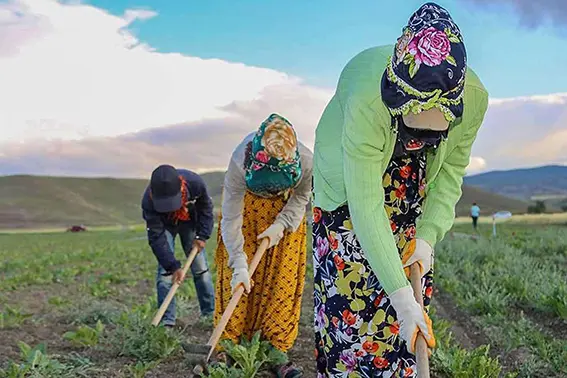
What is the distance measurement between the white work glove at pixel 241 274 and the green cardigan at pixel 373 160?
1.18m

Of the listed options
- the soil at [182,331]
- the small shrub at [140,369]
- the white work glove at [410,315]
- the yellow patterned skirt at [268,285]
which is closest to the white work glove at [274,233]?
the yellow patterned skirt at [268,285]

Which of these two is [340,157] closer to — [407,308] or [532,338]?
[407,308]

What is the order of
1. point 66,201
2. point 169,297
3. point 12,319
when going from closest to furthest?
point 169,297
point 12,319
point 66,201

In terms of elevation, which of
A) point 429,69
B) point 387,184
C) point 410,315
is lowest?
point 410,315

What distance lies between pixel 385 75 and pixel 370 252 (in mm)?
598

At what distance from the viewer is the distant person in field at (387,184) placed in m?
2.16

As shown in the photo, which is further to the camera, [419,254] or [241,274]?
[241,274]

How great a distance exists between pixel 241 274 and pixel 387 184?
1.46 m

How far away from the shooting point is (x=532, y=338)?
4.67m

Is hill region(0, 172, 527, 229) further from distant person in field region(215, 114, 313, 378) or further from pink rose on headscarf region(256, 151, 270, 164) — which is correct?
pink rose on headscarf region(256, 151, 270, 164)

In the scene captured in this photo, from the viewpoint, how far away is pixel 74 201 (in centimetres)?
6969

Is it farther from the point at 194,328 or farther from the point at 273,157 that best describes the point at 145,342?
the point at 273,157

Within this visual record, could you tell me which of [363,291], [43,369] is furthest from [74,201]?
[363,291]

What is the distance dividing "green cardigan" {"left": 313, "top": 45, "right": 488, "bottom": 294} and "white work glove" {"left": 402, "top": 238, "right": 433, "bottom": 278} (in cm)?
3
